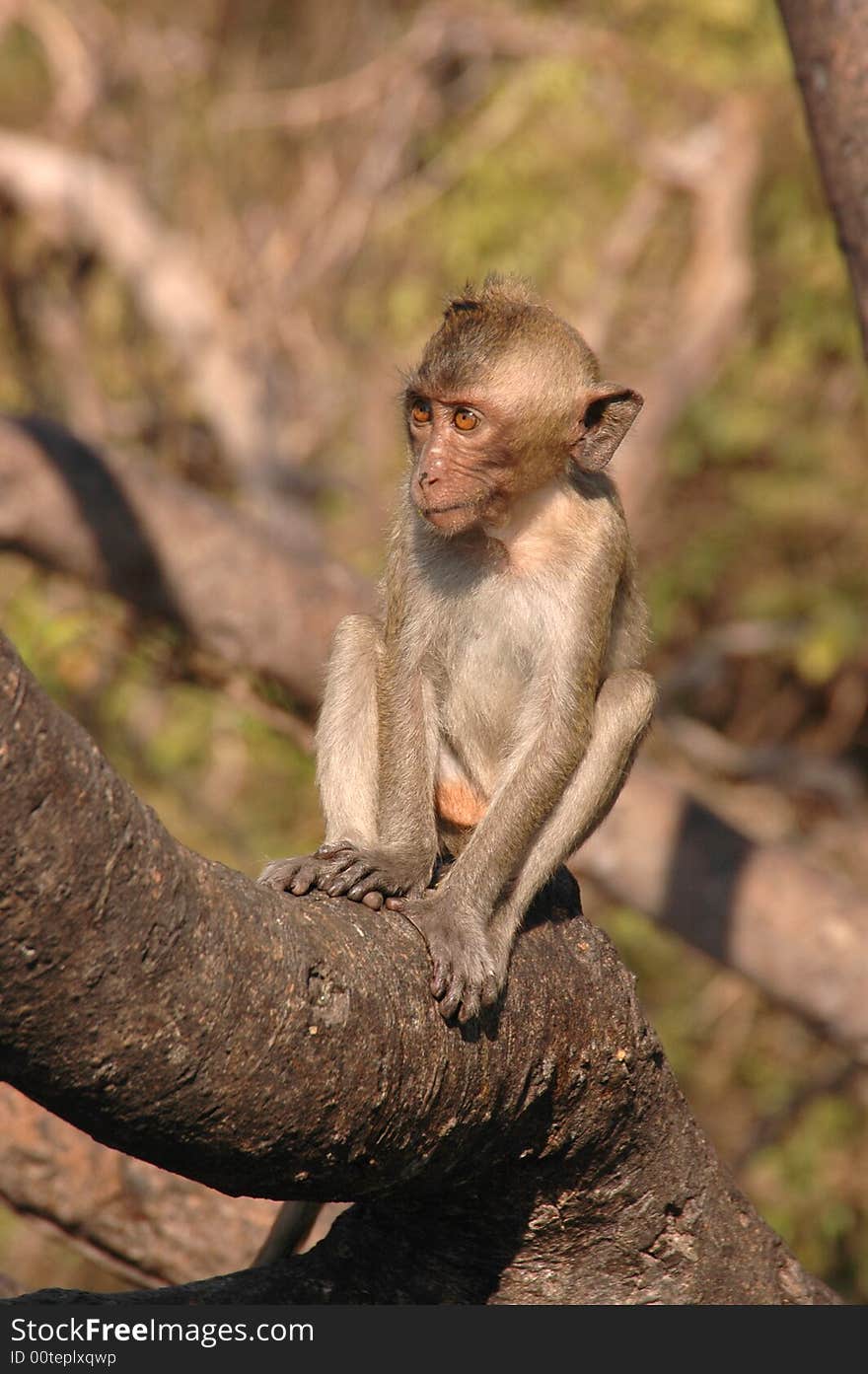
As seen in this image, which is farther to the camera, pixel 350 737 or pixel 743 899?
pixel 743 899

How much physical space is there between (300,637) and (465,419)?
122 inches

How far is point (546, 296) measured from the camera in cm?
1045

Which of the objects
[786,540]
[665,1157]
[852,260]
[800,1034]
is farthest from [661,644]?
[665,1157]

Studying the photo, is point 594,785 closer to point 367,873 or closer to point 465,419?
point 367,873

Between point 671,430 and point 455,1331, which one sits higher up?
point 671,430

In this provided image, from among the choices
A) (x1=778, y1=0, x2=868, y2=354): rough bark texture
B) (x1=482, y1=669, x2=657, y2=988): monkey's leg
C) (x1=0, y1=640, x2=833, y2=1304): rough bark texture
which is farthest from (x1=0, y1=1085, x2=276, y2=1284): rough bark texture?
(x1=778, y1=0, x2=868, y2=354): rough bark texture

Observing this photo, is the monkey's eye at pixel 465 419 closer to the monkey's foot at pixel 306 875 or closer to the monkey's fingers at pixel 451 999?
the monkey's foot at pixel 306 875

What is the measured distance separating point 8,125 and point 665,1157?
1079 cm

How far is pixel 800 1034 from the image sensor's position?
10.6m

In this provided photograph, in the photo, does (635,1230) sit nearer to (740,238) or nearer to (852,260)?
(852,260)

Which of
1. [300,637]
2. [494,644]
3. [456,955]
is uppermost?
[494,644]

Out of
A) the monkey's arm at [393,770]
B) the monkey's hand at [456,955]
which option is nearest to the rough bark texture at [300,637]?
the monkey's arm at [393,770]

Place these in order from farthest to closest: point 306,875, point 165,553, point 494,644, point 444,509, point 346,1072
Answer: point 165,553
point 494,644
point 444,509
point 306,875
point 346,1072

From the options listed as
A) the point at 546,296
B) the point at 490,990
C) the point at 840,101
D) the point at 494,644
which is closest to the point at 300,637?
the point at 494,644
